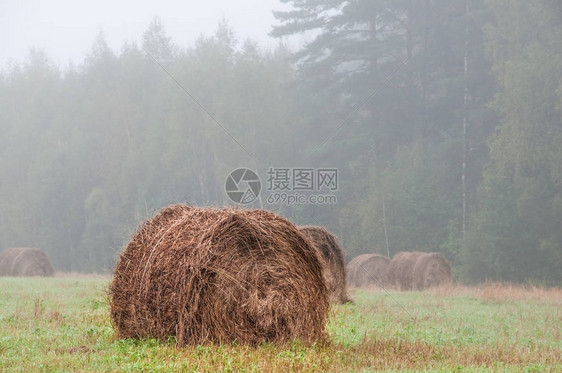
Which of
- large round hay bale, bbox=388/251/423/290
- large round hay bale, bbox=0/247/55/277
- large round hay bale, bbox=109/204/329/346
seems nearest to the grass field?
large round hay bale, bbox=109/204/329/346

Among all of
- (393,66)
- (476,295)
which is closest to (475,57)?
(393,66)

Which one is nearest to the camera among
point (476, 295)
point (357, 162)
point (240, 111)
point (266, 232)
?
point (266, 232)

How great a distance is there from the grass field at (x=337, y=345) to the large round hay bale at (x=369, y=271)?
9902 millimetres

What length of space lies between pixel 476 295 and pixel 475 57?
70.3ft

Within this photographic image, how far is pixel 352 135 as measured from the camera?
40.9 meters

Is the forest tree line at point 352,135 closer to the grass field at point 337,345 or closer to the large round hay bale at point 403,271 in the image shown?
the large round hay bale at point 403,271

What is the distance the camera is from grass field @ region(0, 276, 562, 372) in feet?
25.0

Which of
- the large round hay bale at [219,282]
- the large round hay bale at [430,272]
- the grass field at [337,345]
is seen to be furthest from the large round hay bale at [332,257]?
the large round hay bale at [430,272]

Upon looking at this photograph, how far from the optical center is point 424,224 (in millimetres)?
37281

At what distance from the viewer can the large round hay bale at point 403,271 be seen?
79.8ft

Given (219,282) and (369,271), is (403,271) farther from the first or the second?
(219,282)

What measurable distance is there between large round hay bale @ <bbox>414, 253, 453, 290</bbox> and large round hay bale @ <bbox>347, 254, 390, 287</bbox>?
141 cm

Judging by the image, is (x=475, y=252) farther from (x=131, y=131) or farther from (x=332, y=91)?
(x=131, y=131)

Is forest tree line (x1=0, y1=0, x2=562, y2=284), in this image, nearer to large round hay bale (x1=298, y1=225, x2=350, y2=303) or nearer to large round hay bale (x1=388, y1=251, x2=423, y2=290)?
large round hay bale (x1=388, y1=251, x2=423, y2=290)
